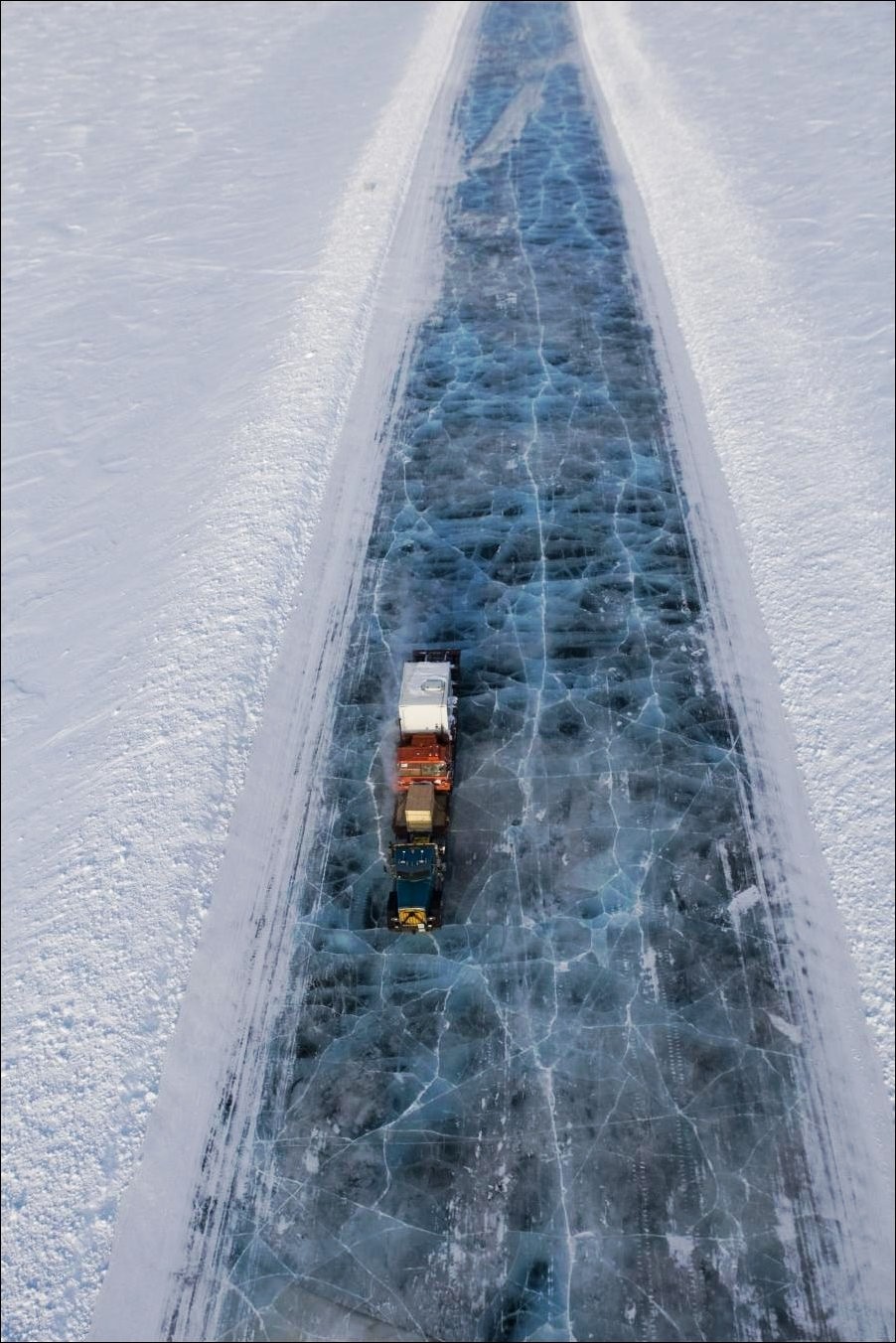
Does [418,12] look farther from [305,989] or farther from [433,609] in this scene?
[305,989]

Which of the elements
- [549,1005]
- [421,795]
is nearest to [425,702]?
[421,795]

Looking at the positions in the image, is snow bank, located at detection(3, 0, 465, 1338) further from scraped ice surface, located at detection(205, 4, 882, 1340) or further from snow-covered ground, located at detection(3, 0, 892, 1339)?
scraped ice surface, located at detection(205, 4, 882, 1340)

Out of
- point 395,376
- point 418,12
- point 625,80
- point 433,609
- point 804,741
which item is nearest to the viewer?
point 804,741

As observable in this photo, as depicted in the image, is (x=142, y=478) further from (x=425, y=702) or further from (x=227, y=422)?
(x=425, y=702)

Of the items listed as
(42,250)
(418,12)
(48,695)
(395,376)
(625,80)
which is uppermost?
(418,12)

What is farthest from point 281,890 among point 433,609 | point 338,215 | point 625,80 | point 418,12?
point 418,12

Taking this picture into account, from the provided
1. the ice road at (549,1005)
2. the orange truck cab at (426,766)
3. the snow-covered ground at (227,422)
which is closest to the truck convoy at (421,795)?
the orange truck cab at (426,766)
